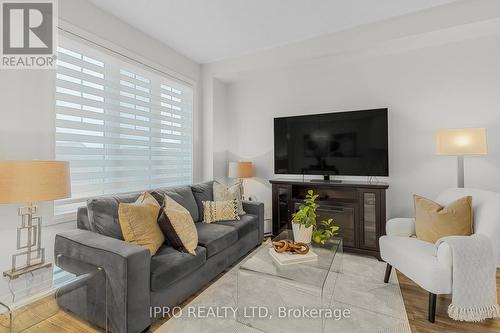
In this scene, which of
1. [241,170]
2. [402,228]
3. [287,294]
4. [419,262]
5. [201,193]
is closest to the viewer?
[419,262]

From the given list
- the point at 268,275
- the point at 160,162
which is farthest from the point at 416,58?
the point at 160,162

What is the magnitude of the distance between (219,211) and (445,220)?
7.20 ft

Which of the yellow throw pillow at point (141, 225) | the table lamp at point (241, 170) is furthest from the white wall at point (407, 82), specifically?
the yellow throw pillow at point (141, 225)

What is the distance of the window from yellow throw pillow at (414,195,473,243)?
3001 mm

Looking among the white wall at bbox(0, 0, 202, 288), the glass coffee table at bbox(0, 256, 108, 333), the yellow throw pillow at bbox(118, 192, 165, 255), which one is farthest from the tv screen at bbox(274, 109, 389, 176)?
the glass coffee table at bbox(0, 256, 108, 333)

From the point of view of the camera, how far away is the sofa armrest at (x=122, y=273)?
157cm

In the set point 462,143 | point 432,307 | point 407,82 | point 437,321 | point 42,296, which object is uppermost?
point 407,82

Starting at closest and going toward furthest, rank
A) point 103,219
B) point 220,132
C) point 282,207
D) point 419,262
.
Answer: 1. point 419,262
2. point 103,219
3. point 282,207
4. point 220,132

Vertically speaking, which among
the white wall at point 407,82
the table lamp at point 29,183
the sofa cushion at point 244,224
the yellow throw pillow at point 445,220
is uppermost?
the white wall at point 407,82

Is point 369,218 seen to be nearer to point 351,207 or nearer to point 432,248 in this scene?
point 351,207

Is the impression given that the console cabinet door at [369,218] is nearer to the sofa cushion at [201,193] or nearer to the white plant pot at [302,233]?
the white plant pot at [302,233]

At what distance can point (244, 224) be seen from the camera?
2.92 meters

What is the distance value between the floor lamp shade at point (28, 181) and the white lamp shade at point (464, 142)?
3420 millimetres

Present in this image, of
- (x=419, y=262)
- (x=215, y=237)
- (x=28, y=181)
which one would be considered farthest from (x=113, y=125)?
(x=419, y=262)
